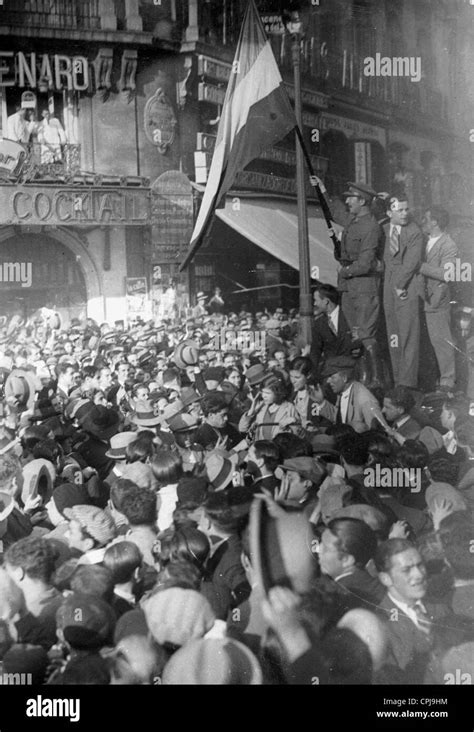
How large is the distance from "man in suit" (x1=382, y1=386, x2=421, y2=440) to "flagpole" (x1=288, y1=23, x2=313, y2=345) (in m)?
0.60

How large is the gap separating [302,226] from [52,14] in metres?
1.88

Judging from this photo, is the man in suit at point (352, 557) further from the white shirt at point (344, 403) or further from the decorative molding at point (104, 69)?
the decorative molding at point (104, 69)

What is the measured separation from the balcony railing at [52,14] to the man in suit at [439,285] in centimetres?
228

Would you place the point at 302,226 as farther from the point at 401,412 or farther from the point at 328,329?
the point at 401,412

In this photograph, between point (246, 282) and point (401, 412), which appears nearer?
point (401, 412)

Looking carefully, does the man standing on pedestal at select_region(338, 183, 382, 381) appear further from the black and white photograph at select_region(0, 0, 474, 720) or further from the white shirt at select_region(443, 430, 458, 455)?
the white shirt at select_region(443, 430, 458, 455)

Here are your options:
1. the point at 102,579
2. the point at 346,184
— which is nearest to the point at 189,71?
the point at 346,184

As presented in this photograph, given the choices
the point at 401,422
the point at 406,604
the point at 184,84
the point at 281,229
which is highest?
the point at 184,84

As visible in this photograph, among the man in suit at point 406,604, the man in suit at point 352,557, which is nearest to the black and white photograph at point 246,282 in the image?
the man in suit at point 352,557

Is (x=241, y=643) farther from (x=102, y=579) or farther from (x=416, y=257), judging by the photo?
(x=416, y=257)
